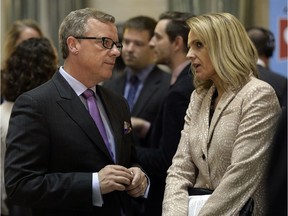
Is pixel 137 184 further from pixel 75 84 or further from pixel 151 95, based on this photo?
pixel 151 95

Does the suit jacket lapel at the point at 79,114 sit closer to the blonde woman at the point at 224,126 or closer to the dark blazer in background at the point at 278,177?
the blonde woman at the point at 224,126

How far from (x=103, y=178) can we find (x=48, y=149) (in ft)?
0.94

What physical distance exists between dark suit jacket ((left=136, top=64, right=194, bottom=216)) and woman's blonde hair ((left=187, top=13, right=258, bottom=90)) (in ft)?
2.74

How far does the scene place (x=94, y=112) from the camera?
135 inches

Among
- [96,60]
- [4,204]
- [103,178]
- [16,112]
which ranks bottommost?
[4,204]

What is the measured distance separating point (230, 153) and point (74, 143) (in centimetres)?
72

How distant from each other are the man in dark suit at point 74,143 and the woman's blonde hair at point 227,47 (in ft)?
1.50

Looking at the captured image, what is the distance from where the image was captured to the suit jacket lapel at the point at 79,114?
10.8ft

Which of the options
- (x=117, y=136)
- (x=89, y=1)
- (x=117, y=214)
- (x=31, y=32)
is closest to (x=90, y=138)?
(x=117, y=136)

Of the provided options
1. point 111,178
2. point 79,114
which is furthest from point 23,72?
point 111,178

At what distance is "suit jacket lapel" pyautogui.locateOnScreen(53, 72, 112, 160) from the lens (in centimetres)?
329

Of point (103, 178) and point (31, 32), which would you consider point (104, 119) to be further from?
point (31, 32)

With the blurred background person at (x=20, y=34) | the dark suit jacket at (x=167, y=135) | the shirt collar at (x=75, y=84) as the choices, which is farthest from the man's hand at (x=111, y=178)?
the blurred background person at (x=20, y=34)

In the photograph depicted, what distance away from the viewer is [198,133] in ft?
10.8
